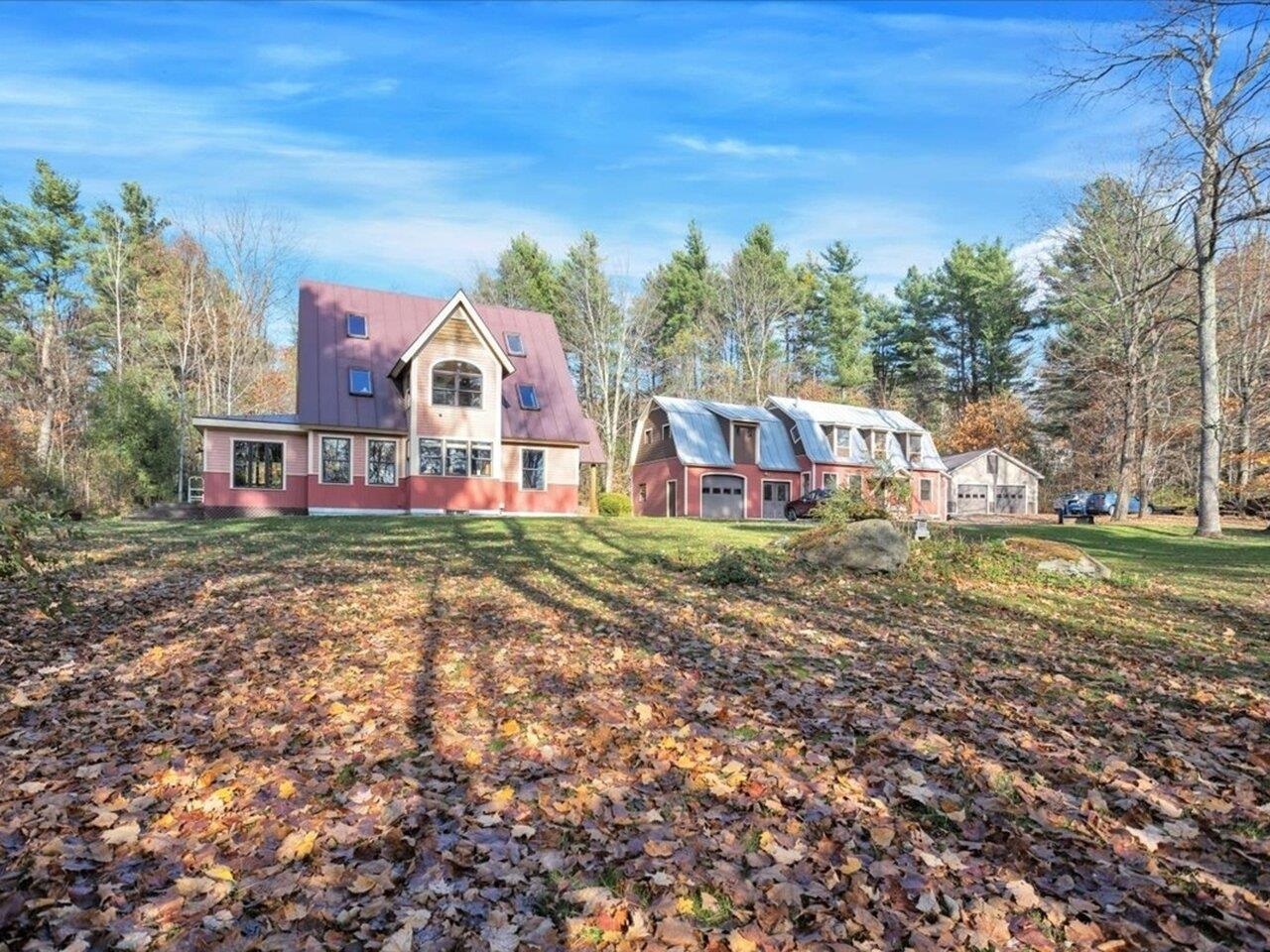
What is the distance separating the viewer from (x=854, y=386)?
5212 cm

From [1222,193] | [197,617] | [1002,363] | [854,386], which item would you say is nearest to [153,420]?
[197,617]

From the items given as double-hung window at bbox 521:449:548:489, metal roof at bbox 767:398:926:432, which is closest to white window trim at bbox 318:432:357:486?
double-hung window at bbox 521:449:548:489

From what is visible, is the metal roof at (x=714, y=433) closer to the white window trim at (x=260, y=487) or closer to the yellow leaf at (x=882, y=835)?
the white window trim at (x=260, y=487)

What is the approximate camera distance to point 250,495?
79.8 ft

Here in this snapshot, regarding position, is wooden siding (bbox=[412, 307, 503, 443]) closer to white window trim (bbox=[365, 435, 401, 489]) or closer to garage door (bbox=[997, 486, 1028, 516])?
white window trim (bbox=[365, 435, 401, 489])

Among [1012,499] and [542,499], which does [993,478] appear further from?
[542,499]

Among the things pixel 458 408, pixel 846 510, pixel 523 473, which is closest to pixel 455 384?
pixel 458 408

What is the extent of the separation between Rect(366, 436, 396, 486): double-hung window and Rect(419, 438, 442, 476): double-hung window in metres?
1.55

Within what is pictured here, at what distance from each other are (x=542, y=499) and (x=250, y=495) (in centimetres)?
1010

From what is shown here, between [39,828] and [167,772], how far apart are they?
67 centimetres

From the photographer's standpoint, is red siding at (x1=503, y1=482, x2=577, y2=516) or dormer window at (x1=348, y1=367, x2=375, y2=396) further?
red siding at (x1=503, y1=482, x2=577, y2=516)

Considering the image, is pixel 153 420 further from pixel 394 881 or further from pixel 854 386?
pixel 854 386

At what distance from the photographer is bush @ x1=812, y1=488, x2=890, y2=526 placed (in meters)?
12.9

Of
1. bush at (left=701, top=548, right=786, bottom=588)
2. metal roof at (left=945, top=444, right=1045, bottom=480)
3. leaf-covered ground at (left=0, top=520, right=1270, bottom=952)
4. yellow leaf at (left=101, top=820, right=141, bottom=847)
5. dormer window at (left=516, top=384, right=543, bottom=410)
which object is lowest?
leaf-covered ground at (left=0, top=520, right=1270, bottom=952)
